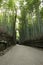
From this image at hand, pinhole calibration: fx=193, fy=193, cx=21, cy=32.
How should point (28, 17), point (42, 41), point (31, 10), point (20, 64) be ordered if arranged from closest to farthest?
1. point (20, 64)
2. point (42, 41)
3. point (31, 10)
4. point (28, 17)

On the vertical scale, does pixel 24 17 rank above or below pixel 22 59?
above

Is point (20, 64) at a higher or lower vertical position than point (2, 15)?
lower

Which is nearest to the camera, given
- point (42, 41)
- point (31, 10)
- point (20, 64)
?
point (20, 64)

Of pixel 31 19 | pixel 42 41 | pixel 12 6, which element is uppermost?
pixel 12 6

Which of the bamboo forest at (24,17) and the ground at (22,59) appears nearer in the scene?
the ground at (22,59)

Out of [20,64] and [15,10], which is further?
[15,10]

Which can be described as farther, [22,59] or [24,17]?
[24,17]

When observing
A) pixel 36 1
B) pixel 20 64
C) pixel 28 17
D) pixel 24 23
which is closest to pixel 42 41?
pixel 36 1

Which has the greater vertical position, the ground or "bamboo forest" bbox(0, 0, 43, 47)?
"bamboo forest" bbox(0, 0, 43, 47)

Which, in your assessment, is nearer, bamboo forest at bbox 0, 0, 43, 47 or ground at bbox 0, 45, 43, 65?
ground at bbox 0, 45, 43, 65

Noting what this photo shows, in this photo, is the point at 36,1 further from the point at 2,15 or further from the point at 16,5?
the point at 2,15

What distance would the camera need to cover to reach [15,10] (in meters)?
31.5

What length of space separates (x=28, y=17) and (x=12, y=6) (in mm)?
5686

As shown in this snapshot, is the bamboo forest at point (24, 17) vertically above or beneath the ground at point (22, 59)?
above
